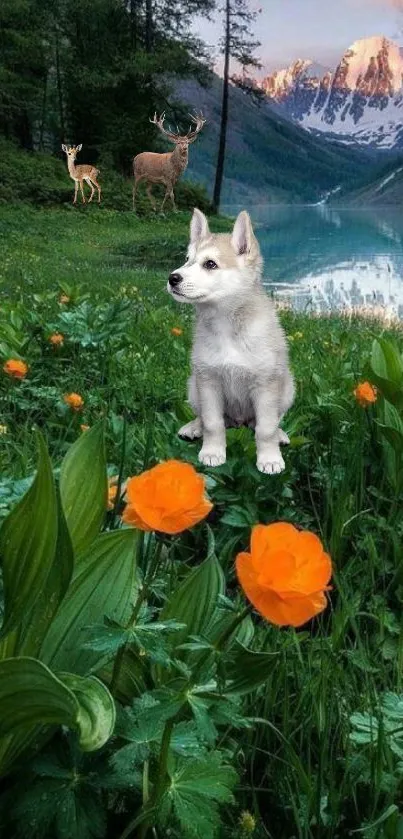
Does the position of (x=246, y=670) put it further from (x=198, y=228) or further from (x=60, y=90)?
(x=60, y=90)

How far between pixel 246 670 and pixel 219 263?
27.5 inches

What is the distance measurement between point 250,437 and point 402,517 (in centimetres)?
76

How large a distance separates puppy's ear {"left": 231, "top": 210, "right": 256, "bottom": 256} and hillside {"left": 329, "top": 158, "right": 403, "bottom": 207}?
497ft

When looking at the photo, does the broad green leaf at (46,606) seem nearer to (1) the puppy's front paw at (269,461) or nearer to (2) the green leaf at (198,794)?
(2) the green leaf at (198,794)

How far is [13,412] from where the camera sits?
389cm

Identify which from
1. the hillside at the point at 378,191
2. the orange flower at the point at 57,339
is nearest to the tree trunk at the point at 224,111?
the orange flower at the point at 57,339

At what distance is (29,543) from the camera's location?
108 cm

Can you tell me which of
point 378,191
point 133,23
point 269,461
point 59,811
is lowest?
point 378,191

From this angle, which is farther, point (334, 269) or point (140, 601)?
point (334, 269)

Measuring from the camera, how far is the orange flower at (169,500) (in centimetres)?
93

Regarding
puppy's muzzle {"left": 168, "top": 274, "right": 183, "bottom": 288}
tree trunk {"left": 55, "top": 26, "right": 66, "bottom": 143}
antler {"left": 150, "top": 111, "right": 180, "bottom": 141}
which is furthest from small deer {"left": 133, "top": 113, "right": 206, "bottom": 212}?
tree trunk {"left": 55, "top": 26, "right": 66, "bottom": 143}

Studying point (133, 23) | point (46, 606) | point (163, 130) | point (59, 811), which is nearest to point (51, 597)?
point (46, 606)

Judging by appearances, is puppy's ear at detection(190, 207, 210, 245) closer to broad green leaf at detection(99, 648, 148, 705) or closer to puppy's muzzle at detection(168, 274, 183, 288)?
puppy's muzzle at detection(168, 274, 183, 288)

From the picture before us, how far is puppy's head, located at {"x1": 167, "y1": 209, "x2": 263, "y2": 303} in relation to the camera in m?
1.44
